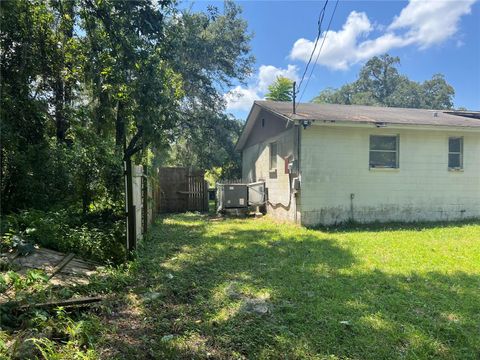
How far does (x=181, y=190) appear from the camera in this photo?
543 inches

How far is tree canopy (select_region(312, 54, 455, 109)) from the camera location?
153 feet

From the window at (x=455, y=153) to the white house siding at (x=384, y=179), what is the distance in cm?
15

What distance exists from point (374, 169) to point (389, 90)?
150 feet

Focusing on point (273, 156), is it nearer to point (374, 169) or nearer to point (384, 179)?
point (374, 169)

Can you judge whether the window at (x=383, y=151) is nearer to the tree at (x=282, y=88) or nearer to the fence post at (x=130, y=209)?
the fence post at (x=130, y=209)

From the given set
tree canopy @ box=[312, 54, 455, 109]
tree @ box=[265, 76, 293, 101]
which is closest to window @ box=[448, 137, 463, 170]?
tree @ box=[265, 76, 293, 101]

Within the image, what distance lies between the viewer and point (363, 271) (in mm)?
5016

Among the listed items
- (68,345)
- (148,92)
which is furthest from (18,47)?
(68,345)

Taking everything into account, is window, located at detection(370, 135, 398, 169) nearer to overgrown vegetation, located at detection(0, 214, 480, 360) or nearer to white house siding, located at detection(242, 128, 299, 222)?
white house siding, located at detection(242, 128, 299, 222)

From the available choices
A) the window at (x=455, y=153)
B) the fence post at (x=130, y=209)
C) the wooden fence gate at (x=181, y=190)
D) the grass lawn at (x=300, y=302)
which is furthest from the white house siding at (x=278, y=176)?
the fence post at (x=130, y=209)

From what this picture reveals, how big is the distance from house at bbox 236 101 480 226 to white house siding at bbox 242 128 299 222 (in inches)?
1.3

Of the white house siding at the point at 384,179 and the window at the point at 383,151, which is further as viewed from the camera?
the window at the point at 383,151

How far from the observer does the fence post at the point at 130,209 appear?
5.16m

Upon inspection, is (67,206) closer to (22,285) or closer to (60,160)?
(60,160)
